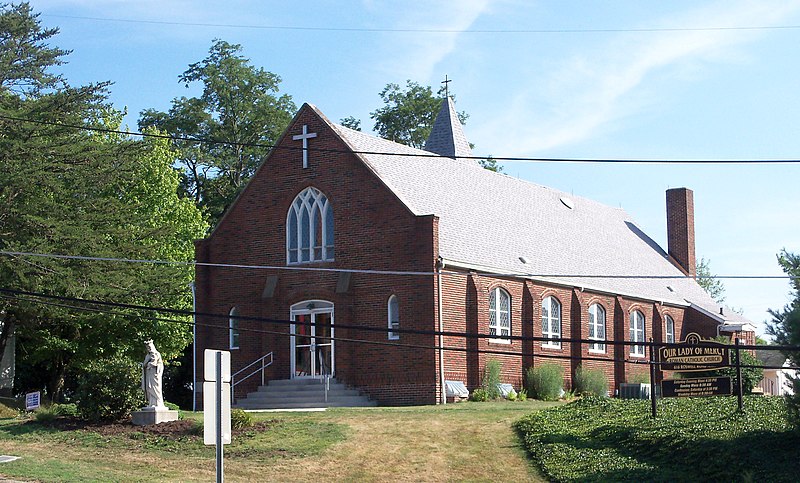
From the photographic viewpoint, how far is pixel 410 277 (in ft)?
115

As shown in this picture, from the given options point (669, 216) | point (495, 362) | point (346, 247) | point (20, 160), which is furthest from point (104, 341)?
point (669, 216)

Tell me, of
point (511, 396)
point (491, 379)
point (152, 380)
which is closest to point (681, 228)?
point (511, 396)

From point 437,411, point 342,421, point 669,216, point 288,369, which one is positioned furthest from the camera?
point 669,216

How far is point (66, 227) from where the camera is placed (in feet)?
129

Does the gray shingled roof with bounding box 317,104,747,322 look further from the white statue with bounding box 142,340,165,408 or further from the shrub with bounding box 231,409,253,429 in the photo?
the white statue with bounding box 142,340,165,408

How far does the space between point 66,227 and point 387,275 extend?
11650 mm

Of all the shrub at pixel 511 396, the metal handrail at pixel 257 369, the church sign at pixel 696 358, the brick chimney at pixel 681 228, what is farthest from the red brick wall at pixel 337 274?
the brick chimney at pixel 681 228

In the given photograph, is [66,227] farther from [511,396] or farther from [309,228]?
[511,396]

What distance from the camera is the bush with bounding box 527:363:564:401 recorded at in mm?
37969

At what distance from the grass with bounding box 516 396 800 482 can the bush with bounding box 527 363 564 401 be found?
10.5 meters

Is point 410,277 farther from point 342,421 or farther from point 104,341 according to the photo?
point 104,341

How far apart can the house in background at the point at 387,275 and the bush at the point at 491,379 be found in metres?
0.33

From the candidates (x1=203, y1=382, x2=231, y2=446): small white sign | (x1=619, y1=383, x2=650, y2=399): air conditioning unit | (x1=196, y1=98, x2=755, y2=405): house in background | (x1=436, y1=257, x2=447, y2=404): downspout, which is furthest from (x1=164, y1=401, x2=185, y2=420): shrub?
(x1=619, y1=383, x2=650, y2=399): air conditioning unit

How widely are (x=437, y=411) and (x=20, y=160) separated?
18.4 meters
